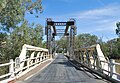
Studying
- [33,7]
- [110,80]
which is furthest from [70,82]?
[33,7]

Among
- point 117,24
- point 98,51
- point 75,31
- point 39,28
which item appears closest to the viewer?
point 98,51

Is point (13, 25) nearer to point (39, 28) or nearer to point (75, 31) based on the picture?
point (75, 31)

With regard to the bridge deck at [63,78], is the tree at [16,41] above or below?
above

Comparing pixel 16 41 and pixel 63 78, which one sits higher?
pixel 16 41

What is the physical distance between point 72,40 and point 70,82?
1417 inches

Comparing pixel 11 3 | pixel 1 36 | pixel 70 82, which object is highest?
pixel 11 3

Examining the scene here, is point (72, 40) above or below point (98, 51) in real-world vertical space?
above

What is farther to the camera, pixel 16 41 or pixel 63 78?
pixel 16 41

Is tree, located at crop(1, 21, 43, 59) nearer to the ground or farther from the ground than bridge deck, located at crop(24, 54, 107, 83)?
farther from the ground

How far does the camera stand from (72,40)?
47500 mm

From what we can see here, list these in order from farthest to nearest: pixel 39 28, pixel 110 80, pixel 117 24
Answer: pixel 117 24 → pixel 39 28 → pixel 110 80

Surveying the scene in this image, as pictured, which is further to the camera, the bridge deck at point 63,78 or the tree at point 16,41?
the tree at point 16,41

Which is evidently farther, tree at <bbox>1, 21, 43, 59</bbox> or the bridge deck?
tree at <bbox>1, 21, 43, 59</bbox>

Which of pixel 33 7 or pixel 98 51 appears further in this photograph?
pixel 33 7
